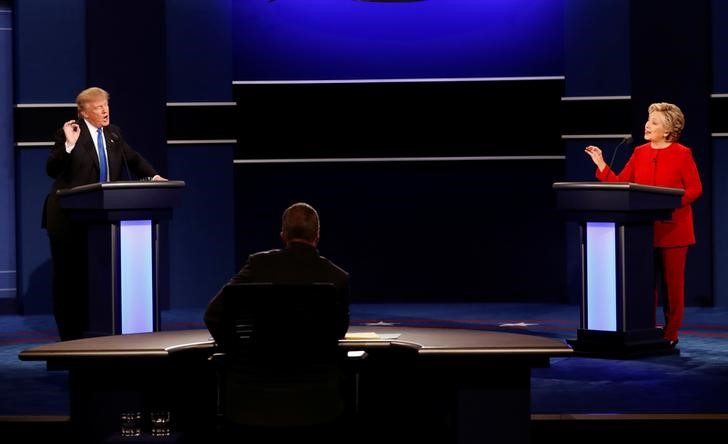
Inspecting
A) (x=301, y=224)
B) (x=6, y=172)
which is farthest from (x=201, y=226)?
(x=301, y=224)

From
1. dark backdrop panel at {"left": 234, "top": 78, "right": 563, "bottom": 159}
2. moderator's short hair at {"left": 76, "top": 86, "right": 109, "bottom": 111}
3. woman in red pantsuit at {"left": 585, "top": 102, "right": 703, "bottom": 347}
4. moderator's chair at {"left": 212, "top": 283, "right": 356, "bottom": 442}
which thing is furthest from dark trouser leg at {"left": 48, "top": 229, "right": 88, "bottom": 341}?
moderator's chair at {"left": 212, "top": 283, "right": 356, "bottom": 442}

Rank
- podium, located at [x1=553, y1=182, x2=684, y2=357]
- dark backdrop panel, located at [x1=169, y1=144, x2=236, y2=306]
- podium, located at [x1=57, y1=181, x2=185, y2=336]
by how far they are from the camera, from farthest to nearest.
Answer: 1. dark backdrop panel, located at [x1=169, y1=144, x2=236, y2=306]
2. podium, located at [x1=553, y1=182, x2=684, y2=357]
3. podium, located at [x1=57, y1=181, x2=185, y2=336]

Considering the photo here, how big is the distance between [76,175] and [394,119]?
10.3 feet

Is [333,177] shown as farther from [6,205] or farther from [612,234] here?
[612,234]

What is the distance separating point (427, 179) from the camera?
944cm

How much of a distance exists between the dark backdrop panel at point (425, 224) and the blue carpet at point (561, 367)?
22 cm

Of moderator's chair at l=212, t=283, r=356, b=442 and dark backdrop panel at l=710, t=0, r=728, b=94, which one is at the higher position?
dark backdrop panel at l=710, t=0, r=728, b=94

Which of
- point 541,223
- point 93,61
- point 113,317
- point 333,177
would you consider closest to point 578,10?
point 541,223

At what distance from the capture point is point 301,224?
12.9ft

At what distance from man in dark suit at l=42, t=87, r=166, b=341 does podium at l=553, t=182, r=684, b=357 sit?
244 centimetres

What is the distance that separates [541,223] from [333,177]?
1.66m

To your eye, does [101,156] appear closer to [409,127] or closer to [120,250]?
[120,250]

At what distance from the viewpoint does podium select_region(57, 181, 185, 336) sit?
636cm

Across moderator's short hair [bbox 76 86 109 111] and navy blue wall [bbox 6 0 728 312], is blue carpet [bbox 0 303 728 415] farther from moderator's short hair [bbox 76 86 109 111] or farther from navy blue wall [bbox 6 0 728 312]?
moderator's short hair [bbox 76 86 109 111]
